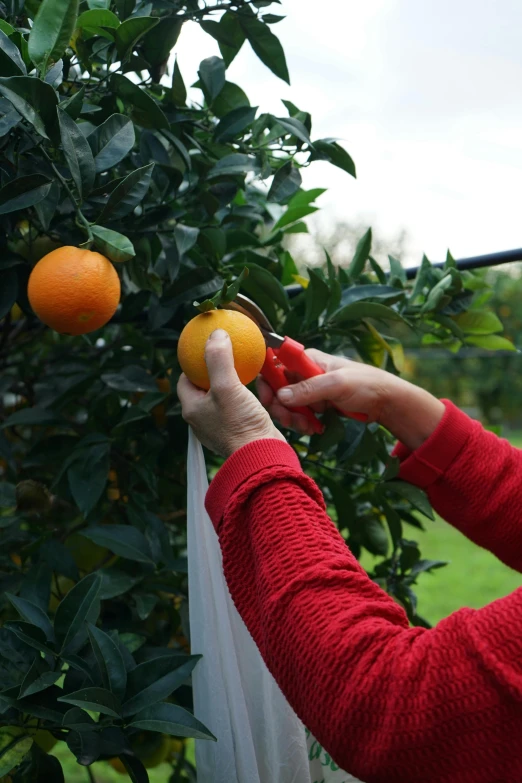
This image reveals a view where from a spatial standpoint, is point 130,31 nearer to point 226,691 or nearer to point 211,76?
point 211,76

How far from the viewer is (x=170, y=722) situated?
723 mm

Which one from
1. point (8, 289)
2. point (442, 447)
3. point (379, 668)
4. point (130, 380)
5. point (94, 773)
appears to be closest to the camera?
point (379, 668)

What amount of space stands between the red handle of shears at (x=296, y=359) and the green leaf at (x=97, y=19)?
40 cm

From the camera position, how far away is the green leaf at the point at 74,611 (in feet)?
2.55

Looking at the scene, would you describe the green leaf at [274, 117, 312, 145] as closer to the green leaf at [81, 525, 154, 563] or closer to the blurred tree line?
the green leaf at [81, 525, 154, 563]

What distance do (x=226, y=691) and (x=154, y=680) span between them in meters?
0.09

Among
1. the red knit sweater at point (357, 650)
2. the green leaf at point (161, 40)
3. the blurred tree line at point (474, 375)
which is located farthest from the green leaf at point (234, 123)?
the blurred tree line at point (474, 375)

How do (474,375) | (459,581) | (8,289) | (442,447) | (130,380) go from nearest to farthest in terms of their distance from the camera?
1. (8,289)
2. (130,380)
3. (442,447)
4. (459,581)
5. (474,375)

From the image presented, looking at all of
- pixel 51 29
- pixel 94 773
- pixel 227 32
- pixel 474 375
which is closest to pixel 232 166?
pixel 227 32

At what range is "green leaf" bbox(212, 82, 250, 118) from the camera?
95cm

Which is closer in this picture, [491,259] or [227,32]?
[227,32]

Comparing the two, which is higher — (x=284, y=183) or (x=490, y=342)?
(x=284, y=183)

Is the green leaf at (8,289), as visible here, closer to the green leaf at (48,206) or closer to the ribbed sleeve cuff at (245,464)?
the green leaf at (48,206)

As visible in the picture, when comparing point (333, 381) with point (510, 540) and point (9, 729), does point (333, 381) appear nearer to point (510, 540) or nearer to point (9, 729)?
point (510, 540)
